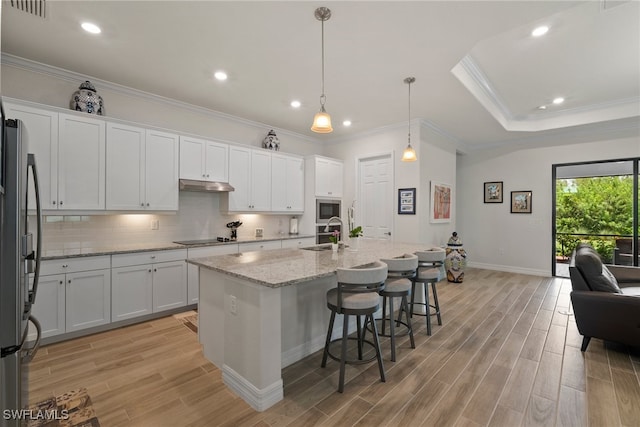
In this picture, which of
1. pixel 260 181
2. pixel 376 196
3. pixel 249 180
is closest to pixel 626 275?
pixel 376 196

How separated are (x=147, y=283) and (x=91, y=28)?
2634 millimetres

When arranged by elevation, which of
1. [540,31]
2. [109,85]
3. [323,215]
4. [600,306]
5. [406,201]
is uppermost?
[540,31]

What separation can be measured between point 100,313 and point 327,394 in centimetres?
264

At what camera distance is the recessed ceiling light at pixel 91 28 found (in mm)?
2488

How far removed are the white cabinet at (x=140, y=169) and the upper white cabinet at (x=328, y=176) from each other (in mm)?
2448

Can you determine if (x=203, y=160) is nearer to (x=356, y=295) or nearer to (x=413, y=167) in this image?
(x=356, y=295)

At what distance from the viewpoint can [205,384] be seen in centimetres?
223

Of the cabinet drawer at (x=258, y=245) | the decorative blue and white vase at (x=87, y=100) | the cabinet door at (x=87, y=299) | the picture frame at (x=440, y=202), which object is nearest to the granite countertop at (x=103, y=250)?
the cabinet door at (x=87, y=299)

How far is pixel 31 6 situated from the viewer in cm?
227

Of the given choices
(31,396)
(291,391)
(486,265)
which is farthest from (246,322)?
(486,265)

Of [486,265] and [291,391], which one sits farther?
[486,265]

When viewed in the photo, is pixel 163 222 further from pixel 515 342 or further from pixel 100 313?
pixel 515 342

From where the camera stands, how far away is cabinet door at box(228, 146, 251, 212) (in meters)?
4.48

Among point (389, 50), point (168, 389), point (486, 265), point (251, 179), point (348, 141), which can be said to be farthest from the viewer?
point (486, 265)
